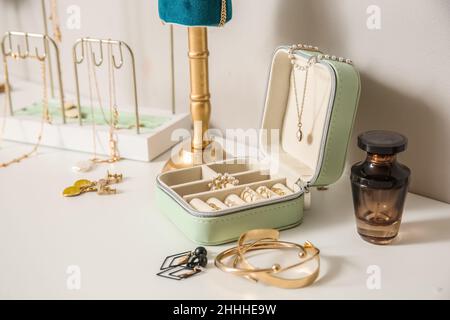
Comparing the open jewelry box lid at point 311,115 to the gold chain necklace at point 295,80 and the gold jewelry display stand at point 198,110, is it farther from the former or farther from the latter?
the gold jewelry display stand at point 198,110

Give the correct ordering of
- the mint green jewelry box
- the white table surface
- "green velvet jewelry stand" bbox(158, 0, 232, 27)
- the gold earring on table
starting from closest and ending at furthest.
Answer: the white table surface < the mint green jewelry box < "green velvet jewelry stand" bbox(158, 0, 232, 27) < the gold earring on table

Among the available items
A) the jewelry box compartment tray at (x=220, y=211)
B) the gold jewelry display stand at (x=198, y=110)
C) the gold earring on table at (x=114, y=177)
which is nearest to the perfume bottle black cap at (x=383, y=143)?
the jewelry box compartment tray at (x=220, y=211)

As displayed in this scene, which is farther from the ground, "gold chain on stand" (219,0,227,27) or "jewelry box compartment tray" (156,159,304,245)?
"gold chain on stand" (219,0,227,27)

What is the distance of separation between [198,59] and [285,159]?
24cm

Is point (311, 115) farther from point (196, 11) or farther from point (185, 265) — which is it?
point (185, 265)

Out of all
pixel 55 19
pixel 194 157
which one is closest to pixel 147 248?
pixel 194 157

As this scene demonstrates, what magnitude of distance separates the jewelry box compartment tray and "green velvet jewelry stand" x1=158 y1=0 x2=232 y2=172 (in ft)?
0.36

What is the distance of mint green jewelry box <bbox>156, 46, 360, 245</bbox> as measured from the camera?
33.5 inches

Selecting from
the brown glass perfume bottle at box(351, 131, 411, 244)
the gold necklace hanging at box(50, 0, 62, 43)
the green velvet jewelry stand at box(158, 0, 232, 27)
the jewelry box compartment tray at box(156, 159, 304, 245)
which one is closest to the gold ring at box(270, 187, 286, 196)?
the jewelry box compartment tray at box(156, 159, 304, 245)

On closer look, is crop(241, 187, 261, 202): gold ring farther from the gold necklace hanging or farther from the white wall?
the gold necklace hanging

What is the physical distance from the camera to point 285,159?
3.46 ft

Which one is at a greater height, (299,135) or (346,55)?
(346,55)

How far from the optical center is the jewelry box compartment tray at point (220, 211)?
0.83 m
